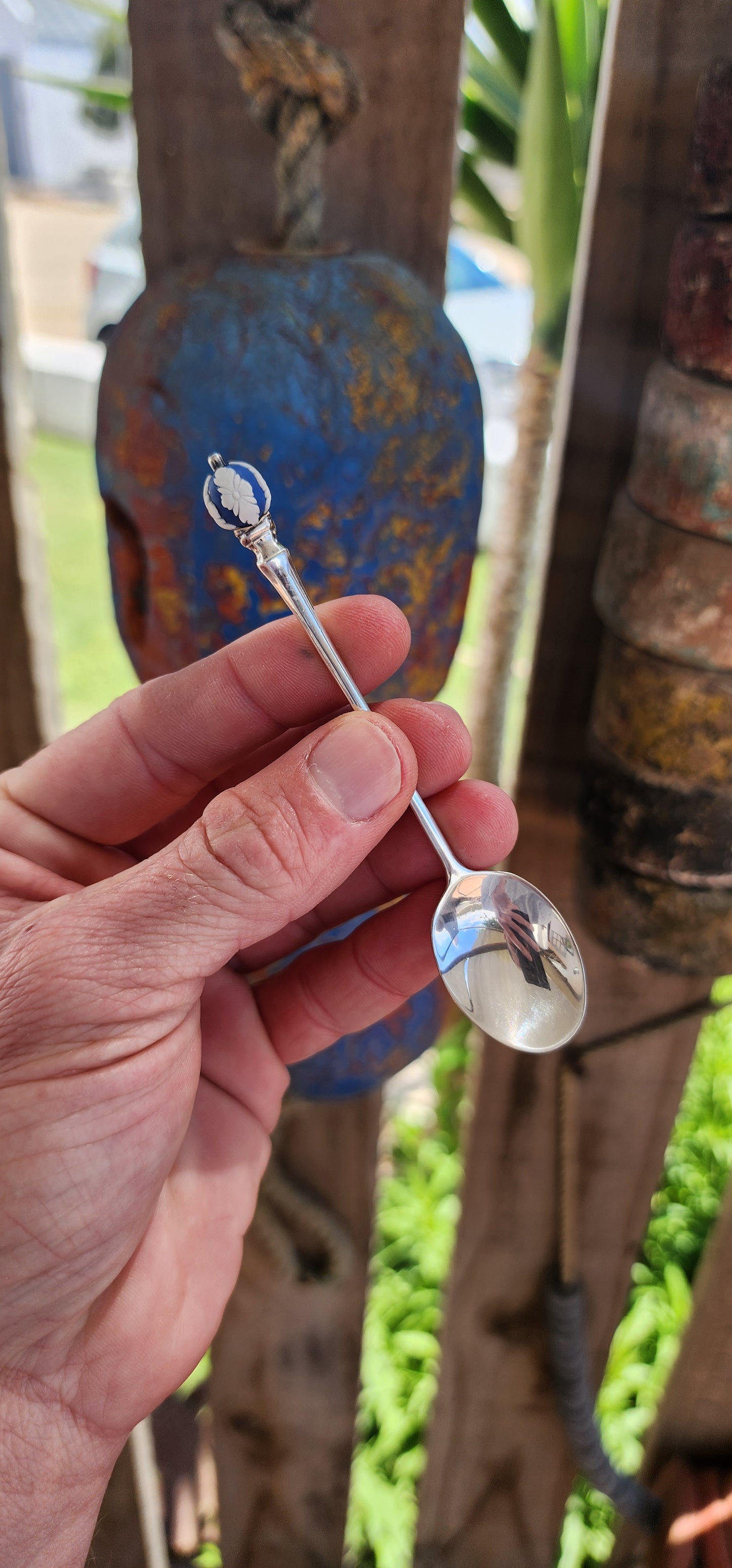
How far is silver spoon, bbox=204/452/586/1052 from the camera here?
579mm

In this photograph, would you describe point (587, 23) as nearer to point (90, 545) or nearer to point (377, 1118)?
point (377, 1118)

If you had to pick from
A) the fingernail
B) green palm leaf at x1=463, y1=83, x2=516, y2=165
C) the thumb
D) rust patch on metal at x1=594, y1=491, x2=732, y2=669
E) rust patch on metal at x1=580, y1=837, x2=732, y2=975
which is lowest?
rust patch on metal at x1=580, y1=837, x2=732, y2=975

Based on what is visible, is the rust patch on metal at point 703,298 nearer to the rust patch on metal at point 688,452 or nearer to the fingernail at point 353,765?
the rust patch on metal at point 688,452

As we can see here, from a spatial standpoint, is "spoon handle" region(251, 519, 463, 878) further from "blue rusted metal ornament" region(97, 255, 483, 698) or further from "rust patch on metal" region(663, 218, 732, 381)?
"rust patch on metal" region(663, 218, 732, 381)

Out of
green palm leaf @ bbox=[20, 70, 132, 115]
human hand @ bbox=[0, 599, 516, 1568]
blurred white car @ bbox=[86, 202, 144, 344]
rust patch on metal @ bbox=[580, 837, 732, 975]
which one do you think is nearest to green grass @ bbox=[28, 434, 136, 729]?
blurred white car @ bbox=[86, 202, 144, 344]

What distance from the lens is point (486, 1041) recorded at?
0.87m

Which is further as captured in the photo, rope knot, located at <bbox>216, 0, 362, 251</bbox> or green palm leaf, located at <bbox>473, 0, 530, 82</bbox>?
→ green palm leaf, located at <bbox>473, 0, 530, 82</bbox>

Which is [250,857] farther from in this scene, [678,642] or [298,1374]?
[298,1374]

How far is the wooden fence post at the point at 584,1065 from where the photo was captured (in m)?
0.61

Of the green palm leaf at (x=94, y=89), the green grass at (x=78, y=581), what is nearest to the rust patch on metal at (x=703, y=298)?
the green palm leaf at (x=94, y=89)

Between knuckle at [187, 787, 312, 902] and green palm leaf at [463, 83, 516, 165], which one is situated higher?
green palm leaf at [463, 83, 516, 165]

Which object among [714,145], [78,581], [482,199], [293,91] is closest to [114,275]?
[78,581]

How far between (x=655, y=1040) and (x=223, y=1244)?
39 centimetres

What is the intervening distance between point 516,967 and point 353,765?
0.19 m
